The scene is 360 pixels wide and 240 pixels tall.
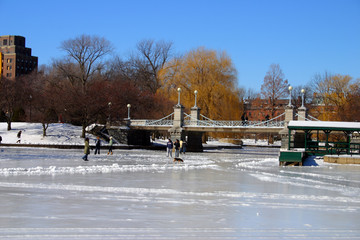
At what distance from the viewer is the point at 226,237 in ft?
26.6

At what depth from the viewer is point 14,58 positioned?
425 feet

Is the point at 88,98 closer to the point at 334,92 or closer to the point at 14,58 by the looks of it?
the point at 334,92

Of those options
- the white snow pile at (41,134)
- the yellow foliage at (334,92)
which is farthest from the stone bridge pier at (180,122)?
the yellow foliage at (334,92)

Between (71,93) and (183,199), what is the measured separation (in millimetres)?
44489

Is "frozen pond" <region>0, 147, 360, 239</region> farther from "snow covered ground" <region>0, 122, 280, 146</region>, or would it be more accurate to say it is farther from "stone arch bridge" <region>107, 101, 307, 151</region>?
"snow covered ground" <region>0, 122, 280, 146</region>

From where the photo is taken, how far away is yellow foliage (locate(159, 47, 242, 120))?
57500 mm

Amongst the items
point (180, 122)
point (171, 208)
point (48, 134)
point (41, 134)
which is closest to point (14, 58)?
point (41, 134)

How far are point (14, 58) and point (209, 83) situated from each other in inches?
3401

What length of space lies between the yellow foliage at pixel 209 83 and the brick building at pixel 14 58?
7916cm

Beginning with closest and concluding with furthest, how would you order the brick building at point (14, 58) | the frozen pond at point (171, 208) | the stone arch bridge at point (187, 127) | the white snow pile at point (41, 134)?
the frozen pond at point (171, 208) → the stone arch bridge at point (187, 127) → the white snow pile at point (41, 134) → the brick building at point (14, 58)

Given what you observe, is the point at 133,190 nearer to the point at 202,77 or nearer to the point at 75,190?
the point at 75,190

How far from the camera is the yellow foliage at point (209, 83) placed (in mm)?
57500

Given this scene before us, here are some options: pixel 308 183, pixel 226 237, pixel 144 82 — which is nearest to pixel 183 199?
pixel 226 237

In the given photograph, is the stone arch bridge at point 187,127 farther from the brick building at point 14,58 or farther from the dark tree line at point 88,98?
the brick building at point 14,58
